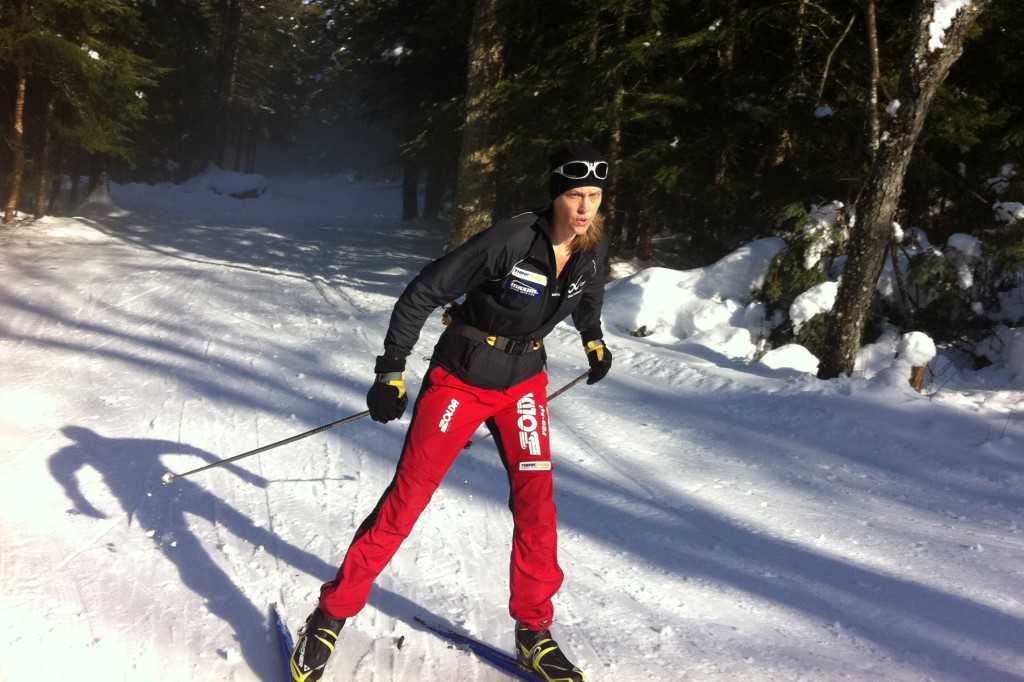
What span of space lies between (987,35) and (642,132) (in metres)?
4.94

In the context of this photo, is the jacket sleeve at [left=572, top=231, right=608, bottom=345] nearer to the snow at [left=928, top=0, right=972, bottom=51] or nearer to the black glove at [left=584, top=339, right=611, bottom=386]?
the black glove at [left=584, top=339, right=611, bottom=386]

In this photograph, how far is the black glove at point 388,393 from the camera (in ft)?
9.70

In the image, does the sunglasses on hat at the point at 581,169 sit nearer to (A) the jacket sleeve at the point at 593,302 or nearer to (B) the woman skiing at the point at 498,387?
(B) the woman skiing at the point at 498,387

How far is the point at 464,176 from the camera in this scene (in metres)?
12.2

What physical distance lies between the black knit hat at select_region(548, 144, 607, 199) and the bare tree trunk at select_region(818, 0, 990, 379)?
5014 mm

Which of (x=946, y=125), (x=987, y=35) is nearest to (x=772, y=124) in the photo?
(x=946, y=125)

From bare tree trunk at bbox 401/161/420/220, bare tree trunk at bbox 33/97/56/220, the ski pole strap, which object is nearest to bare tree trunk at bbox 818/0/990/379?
the ski pole strap

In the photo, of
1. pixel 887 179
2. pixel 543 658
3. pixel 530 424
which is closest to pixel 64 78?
pixel 887 179

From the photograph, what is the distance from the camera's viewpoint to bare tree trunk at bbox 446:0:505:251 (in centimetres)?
1172

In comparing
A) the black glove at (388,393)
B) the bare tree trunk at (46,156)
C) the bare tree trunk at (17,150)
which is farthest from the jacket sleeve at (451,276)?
the bare tree trunk at (46,156)

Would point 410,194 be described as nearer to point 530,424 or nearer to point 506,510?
point 506,510

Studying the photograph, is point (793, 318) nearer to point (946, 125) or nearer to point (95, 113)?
point (946, 125)

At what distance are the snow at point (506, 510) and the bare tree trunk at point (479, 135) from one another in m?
3.77

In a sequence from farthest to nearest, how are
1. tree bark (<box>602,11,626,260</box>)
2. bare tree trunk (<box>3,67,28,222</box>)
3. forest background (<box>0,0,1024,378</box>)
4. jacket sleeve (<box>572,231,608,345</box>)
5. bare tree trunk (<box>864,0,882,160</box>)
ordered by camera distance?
bare tree trunk (<box>3,67,28,222</box>) → tree bark (<box>602,11,626,260</box>) → forest background (<box>0,0,1024,378</box>) → bare tree trunk (<box>864,0,882,160</box>) → jacket sleeve (<box>572,231,608,345</box>)
